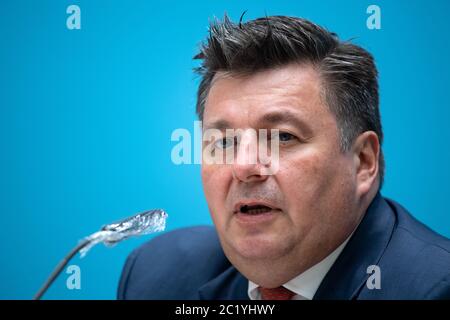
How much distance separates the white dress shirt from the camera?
52.6 inches

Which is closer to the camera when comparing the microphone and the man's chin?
the microphone

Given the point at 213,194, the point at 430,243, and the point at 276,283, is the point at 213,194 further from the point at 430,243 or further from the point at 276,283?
the point at 430,243

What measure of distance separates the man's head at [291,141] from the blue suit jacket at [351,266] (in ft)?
0.19

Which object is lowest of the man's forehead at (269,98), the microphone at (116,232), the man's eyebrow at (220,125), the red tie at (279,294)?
the red tie at (279,294)

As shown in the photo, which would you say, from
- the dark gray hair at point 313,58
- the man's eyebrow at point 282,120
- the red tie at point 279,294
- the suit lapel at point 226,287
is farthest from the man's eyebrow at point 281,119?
the suit lapel at point 226,287

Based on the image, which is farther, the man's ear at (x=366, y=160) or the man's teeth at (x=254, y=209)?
the man's ear at (x=366, y=160)

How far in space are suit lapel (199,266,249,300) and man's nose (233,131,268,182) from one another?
1.44 ft

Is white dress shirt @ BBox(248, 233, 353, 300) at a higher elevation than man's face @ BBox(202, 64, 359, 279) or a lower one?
lower

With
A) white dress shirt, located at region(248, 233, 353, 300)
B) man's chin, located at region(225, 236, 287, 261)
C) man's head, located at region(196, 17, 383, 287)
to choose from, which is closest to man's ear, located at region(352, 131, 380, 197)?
man's head, located at region(196, 17, 383, 287)

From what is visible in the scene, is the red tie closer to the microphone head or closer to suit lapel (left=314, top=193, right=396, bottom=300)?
suit lapel (left=314, top=193, right=396, bottom=300)

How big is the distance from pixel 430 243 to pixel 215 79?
66 cm

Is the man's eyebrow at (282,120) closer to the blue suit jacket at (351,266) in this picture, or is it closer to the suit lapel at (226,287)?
the blue suit jacket at (351,266)

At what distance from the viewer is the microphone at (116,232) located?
0.85 m
